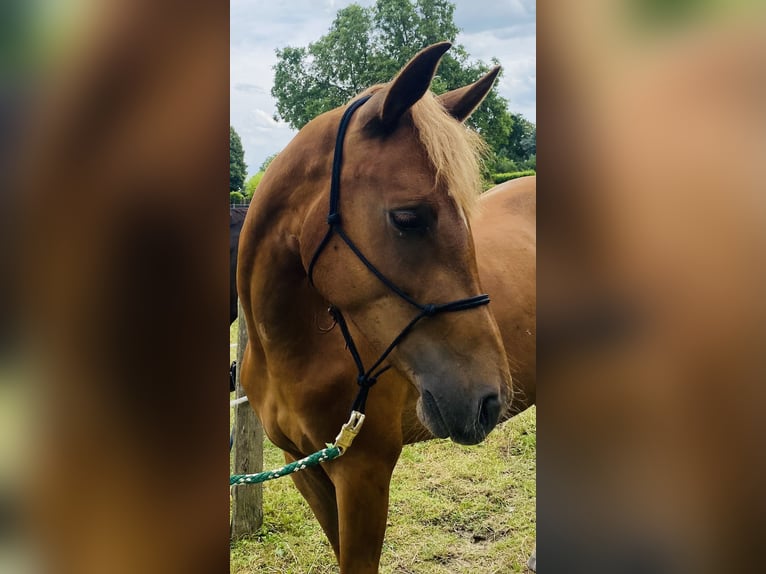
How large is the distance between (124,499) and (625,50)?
1.67ft

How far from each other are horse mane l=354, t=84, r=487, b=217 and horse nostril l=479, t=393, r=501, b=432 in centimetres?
43

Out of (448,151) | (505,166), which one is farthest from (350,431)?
(505,166)

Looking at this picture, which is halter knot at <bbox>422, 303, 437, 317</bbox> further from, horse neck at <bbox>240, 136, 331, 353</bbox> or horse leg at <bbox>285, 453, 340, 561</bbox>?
horse leg at <bbox>285, 453, 340, 561</bbox>

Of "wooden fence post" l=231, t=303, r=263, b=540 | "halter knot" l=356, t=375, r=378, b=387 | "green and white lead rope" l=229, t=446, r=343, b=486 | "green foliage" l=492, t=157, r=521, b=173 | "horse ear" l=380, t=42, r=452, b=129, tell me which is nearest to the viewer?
"green and white lead rope" l=229, t=446, r=343, b=486

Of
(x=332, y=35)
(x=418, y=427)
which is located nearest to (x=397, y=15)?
(x=332, y=35)

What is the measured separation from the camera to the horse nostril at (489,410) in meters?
1.05

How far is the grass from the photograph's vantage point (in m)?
2.45

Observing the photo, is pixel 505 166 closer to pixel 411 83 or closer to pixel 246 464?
pixel 246 464

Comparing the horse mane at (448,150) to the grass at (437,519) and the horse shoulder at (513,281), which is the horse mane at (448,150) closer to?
the horse shoulder at (513,281)

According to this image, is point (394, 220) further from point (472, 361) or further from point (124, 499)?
point (124, 499)

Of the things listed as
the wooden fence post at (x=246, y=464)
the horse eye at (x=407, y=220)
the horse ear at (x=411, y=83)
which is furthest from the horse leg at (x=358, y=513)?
the wooden fence post at (x=246, y=464)

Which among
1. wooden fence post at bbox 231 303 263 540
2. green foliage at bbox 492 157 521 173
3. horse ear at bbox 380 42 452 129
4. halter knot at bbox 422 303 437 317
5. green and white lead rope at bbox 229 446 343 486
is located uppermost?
green foliage at bbox 492 157 521 173

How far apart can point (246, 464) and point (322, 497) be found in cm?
87

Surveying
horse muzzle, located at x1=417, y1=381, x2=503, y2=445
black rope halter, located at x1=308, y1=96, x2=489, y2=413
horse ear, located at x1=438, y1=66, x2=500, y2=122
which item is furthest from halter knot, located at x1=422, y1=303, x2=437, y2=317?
horse ear, located at x1=438, y1=66, x2=500, y2=122
